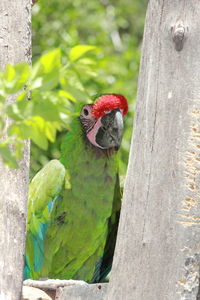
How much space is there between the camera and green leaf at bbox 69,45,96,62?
1.16m

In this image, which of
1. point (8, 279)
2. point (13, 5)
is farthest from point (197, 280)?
point (13, 5)

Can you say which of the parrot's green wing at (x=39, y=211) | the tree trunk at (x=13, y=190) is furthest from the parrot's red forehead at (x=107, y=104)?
the tree trunk at (x=13, y=190)

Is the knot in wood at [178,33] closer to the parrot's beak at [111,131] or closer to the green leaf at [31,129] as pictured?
the green leaf at [31,129]

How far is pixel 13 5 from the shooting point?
6.73 feet

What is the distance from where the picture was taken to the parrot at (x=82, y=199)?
9.14ft

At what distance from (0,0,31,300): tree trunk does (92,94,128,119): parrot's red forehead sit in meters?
0.74

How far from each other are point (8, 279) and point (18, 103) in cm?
88

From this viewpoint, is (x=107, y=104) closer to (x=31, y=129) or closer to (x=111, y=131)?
(x=111, y=131)

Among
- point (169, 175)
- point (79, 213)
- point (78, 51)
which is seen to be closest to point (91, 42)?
point (79, 213)

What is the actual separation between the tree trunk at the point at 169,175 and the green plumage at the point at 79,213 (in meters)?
1.02

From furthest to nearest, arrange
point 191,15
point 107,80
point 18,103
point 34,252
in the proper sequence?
1. point 107,80
2. point 34,252
3. point 191,15
4. point 18,103

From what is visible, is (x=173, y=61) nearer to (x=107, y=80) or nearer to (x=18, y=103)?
A: (x=18, y=103)

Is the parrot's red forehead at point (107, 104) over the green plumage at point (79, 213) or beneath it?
over

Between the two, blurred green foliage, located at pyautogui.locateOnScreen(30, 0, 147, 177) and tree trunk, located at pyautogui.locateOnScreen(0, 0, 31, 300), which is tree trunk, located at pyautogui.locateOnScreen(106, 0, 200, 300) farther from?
blurred green foliage, located at pyautogui.locateOnScreen(30, 0, 147, 177)
